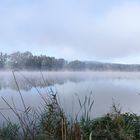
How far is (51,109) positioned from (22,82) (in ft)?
23.7

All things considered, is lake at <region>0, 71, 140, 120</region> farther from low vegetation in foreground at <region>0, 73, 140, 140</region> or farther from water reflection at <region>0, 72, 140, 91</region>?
low vegetation in foreground at <region>0, 73, 140, 140</region>

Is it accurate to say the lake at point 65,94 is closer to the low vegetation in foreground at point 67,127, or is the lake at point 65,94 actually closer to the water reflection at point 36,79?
the water reflection at point 36,79

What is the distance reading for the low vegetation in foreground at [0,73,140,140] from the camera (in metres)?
2.26

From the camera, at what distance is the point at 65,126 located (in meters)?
2.21

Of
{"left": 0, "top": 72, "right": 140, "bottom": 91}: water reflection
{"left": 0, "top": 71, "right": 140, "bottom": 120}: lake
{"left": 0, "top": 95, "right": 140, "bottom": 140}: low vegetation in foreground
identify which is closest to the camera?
{"left": 0, "top": 95, "right": 140, "bottom": 140}: low vegetation in foreground

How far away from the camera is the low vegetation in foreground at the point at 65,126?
7.43ft

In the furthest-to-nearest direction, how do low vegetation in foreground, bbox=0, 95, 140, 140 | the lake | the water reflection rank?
the lake
the water reflection
low vegetation in foreground, bbox=0, 95, 140, 140

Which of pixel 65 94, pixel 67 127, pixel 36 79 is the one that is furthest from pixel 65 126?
pixel 36 79

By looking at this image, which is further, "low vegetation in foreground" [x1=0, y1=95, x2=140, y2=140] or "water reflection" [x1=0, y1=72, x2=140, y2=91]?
"water reflection" [x1=0, y1=72, x2=140, y2=91]

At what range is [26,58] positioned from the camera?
10789 millimetres

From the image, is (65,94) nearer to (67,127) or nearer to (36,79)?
(36,79)

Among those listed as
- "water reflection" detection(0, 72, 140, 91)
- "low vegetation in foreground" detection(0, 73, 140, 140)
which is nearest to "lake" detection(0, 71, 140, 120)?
"water reflection" detection(0, 72, 140, 91)

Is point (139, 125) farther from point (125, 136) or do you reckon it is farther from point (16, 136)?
point (16, 136)

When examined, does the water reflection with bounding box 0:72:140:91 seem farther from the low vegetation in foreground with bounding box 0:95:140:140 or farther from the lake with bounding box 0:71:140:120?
the low vegetation in foreground with bounding box 0:95:140:140
